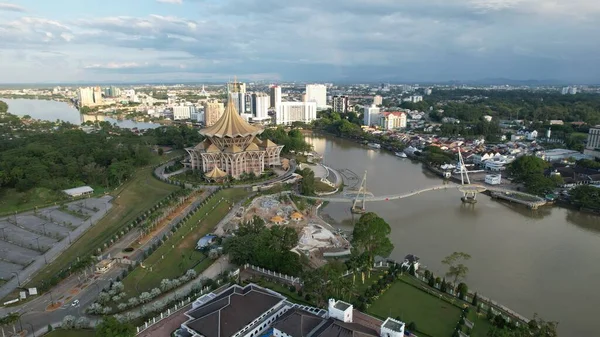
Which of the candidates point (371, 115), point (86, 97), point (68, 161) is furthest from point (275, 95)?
point (68, 161)

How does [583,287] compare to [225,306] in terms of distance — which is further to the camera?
[583,287]

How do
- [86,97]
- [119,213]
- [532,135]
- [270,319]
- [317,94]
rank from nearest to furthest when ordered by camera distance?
[270,319] < [119,213] < [532,135] < [317,94] < [86,97]

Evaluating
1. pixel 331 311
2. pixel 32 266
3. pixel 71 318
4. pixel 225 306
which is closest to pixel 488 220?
pixel 331 311

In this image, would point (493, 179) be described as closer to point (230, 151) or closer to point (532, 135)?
point (230, 151)

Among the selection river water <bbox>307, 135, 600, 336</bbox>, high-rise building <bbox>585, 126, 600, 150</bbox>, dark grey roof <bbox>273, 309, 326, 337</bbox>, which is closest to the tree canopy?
dark grey roof <bbox>273, 309, 326, 337</bbox>

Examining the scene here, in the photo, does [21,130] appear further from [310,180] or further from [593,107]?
[593,107]

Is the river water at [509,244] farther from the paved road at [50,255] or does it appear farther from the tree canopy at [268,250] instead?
the paved road at [50,255]

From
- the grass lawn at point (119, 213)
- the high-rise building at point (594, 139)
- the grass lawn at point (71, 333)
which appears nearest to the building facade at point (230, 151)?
the grass lawn at point (119, 213)
